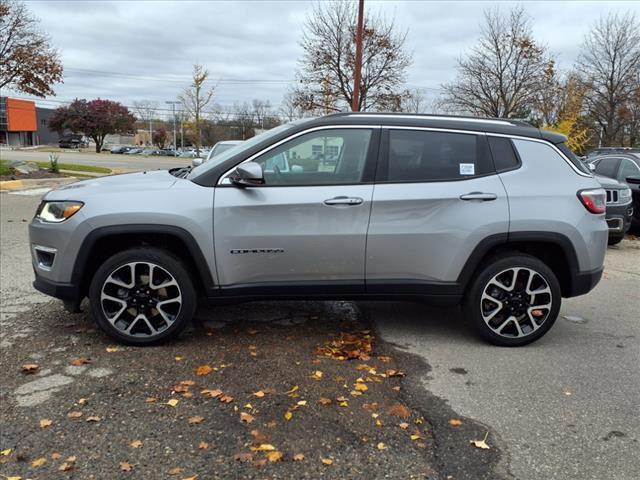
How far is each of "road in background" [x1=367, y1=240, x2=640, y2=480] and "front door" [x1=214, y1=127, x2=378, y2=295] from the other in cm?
97

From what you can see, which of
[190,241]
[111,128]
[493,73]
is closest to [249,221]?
[190,241]

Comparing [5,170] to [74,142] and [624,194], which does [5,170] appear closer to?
[624,194]

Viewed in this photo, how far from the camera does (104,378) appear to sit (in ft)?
12.1

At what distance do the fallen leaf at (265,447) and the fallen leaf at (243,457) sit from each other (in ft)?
0.23

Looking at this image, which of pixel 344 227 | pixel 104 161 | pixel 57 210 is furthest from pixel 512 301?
pixel 104 161

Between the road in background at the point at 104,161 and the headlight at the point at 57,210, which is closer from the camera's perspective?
the headlight at the point at 57,210

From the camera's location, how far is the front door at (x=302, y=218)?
411cm

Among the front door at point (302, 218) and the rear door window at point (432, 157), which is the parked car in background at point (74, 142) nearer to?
the front door at point (302, 218)

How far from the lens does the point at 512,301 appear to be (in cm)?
446

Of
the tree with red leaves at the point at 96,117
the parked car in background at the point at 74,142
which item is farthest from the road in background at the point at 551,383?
the parked car in background at the point at 74,142

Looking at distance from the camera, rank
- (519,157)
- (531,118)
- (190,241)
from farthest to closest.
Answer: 1. (531,118)
2. (519,157)
3. (190,241)

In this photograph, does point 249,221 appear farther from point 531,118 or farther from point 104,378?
point 531,118

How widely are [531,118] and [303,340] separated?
30.3 metres

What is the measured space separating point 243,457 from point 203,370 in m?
1.11
